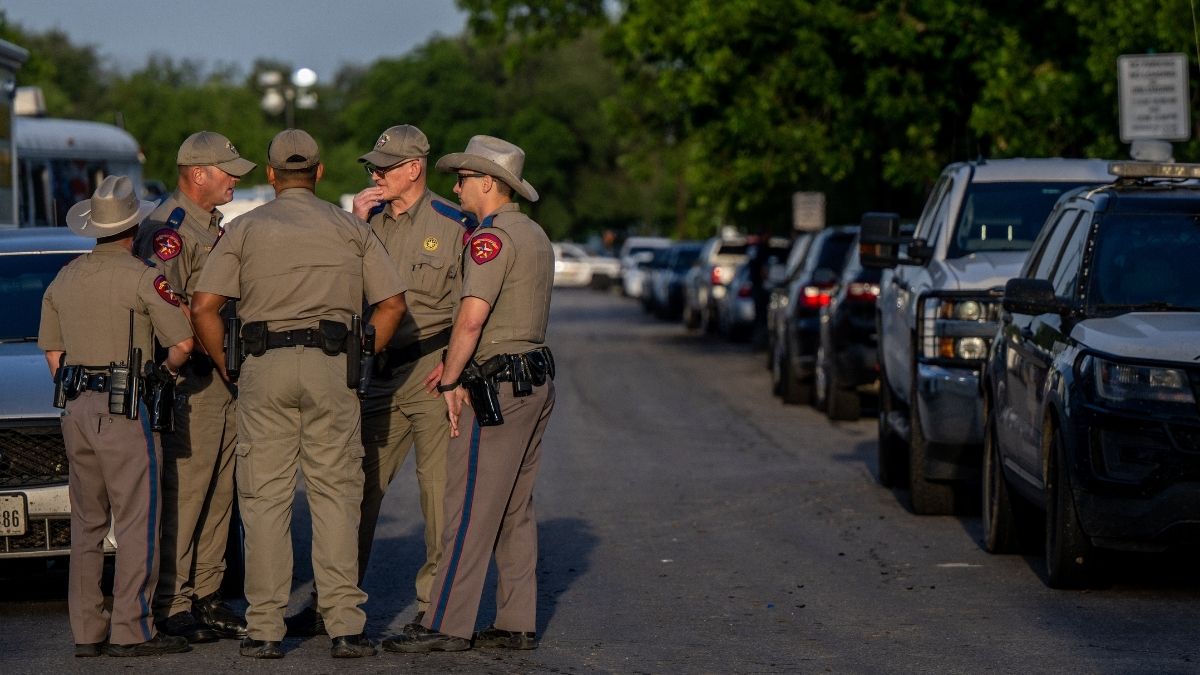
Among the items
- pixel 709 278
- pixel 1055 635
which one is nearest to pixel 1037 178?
pixel 1055 635

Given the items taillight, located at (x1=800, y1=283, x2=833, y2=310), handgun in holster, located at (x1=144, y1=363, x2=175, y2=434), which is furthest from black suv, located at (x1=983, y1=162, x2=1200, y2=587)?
taillight, located at (x1=800, y1=283, x2=833, y2=310)

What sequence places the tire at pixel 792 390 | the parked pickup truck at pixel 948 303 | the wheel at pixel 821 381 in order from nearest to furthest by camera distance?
the parked pickup truck at pixel 948 303 < the wheel at pixel 821 381 < the tire at pixel 792 390

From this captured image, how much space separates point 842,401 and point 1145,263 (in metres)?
9.30

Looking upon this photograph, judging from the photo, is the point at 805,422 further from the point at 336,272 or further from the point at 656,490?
the point at 336,272

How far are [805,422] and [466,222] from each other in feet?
36.2

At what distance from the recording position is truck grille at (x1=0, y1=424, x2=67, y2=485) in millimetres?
8914

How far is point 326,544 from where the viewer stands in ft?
25.6

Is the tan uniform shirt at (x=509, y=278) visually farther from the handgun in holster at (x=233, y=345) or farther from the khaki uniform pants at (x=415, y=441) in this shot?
the handgun in holster at (x=233, y=345)

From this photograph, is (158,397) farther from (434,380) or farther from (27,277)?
(27,277)

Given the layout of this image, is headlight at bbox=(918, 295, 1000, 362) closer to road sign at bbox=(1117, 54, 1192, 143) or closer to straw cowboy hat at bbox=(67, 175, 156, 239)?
straw cowboy hat at bbox=(67, 175, 156, 239)

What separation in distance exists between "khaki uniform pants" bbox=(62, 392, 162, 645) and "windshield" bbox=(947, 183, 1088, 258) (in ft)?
21.3

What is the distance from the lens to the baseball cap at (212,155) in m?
8.66

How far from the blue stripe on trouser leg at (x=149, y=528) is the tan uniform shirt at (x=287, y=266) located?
608 mm

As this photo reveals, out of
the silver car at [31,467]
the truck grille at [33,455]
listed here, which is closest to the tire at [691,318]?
the silver car at [31,467]
